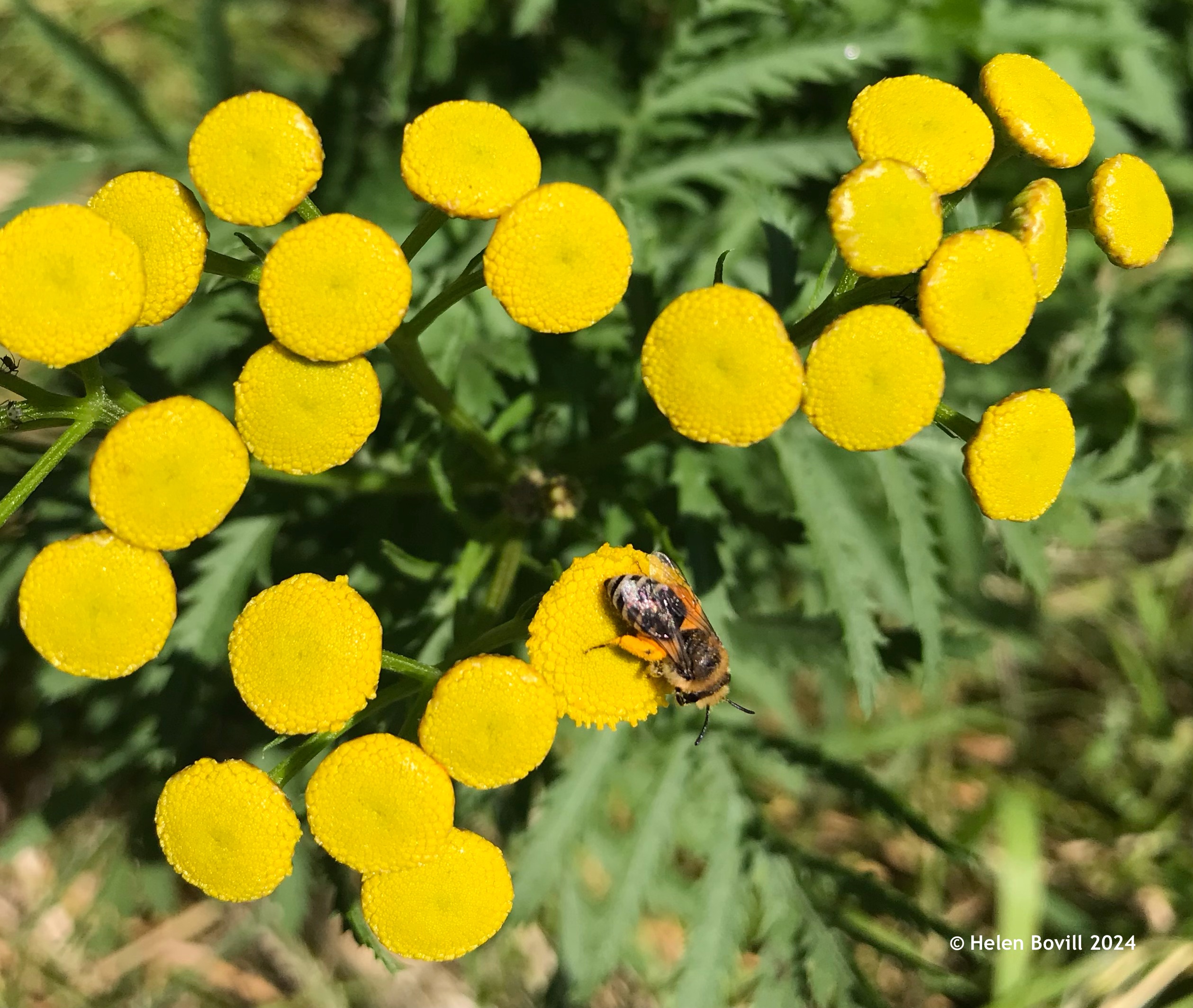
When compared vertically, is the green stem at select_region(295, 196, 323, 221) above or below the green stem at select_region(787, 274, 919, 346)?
below

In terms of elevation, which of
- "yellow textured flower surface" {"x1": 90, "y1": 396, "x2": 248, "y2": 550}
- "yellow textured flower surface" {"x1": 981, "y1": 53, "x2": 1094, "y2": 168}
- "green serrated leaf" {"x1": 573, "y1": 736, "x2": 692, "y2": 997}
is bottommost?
"green serrated leaf" {"x1": 573, "y1": 736, "x2": 692, "y2": 997}

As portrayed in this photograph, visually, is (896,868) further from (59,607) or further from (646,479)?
(59,607)

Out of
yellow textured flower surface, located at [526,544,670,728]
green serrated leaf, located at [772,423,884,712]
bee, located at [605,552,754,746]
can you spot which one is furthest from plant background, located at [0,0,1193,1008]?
bee, located at [605,552,754,746]

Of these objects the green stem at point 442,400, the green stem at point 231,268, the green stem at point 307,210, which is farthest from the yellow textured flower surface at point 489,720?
the green stem at point 307,210

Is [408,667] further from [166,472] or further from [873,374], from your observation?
[873,374]

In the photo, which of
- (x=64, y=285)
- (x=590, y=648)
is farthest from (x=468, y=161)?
(x=590, y=648)

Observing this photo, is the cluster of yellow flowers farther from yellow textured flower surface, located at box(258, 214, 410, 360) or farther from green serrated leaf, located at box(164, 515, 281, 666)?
green serrated leaf, located at box(164, 515, 281, 666)

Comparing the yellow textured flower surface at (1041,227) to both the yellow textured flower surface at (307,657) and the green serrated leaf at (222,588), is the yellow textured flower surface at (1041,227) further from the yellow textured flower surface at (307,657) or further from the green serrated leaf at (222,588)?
the green serrated leaf at (222,588)
